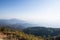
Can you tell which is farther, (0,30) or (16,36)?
(0,30)

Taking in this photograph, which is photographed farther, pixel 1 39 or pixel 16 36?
pixel 16 36

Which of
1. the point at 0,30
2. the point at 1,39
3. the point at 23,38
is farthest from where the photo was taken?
the point at 0,30

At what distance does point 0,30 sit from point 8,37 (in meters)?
1.94

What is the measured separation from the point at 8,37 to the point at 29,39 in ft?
4.28

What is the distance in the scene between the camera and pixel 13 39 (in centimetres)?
845

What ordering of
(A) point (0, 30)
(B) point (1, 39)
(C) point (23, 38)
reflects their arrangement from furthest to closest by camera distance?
(A) point (0, 30) < (C) point (23, 38) < (B) point (1, 39)

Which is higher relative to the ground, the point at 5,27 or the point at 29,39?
the point at 5,27

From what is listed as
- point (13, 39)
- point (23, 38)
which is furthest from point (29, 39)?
point (13, 39)

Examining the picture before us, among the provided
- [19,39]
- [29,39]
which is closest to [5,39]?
[19,39]

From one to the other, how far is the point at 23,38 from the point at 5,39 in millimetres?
1178

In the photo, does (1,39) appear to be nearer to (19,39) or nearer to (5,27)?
(19,39)

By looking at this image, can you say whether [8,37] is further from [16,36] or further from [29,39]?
[29,39]

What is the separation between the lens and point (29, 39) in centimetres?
876

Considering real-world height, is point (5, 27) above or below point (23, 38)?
above
